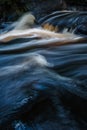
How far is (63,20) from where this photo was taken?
815 centimetres

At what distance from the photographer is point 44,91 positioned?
136 inches

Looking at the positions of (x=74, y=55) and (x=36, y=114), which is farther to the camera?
(x=74, y=55)

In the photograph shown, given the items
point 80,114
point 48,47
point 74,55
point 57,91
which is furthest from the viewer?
point 48,47

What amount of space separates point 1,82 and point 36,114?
1.08 metres

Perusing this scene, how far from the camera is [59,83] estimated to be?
3699mm

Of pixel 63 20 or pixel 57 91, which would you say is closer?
pixel 57 91

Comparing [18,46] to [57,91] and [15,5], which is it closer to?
[57,91]

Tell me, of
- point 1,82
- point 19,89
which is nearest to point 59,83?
point 19,89

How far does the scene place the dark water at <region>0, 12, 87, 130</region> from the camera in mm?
2789

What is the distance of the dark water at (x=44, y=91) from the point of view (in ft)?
9.15

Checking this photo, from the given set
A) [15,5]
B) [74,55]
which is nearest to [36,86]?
[74,55]

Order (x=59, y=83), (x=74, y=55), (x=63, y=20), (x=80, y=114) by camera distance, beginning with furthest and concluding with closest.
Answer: (x=63, y=20)
(x=74, y=55)
(x=59, y=83)
(x=80, y=114)

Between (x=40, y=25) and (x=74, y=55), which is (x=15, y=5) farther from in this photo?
(x=74, y=55)

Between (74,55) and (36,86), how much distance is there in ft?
6.44
